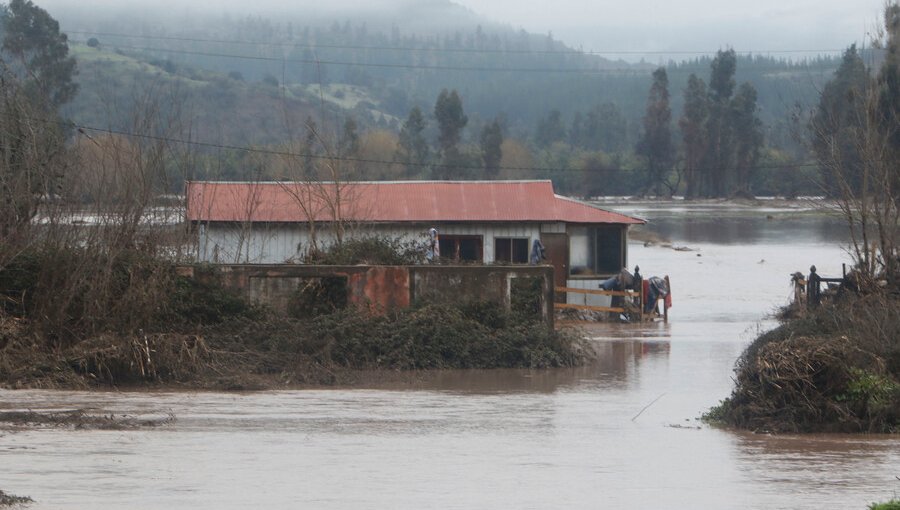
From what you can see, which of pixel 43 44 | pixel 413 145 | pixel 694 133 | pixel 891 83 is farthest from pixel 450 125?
pixel 891 83

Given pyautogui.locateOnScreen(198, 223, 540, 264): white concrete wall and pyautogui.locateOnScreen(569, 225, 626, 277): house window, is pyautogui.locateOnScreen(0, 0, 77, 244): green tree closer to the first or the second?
pyautogui.locateOnScreen(198, 223, 540, 264): white concrete wall

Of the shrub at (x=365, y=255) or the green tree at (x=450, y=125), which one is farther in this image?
the green tree at (x=450, y=125)

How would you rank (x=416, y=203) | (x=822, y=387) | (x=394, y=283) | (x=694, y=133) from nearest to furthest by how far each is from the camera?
(x=822, y=387) → (x=394, y=283) → (x=416, y=203) → (x=694, y=133)

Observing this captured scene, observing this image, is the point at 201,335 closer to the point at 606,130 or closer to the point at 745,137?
the point at 745,137

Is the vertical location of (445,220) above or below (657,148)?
below

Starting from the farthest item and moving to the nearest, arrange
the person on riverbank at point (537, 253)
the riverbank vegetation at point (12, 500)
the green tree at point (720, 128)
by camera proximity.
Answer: the green tree at point (720, 128) < the person on riverbank at point (537, 253) < the riverbank vegetation at point (12, 500)

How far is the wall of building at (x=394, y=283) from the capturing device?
20.5 meters

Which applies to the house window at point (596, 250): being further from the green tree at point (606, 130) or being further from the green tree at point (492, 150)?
the green tree at point (606, 130)

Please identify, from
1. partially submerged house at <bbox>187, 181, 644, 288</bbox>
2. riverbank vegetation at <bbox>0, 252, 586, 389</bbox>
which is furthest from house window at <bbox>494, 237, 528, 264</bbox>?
riverbank vegetation at <bbox>0, 252, 586, 389</bbox>

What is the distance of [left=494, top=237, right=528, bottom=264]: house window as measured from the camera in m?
34.3

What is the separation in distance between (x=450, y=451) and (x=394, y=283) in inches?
331

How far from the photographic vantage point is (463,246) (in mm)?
34562

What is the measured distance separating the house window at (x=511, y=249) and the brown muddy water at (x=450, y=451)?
14.4 m

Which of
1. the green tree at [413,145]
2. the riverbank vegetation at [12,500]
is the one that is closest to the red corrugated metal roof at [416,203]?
the riverbank vegetation at [12,500]
